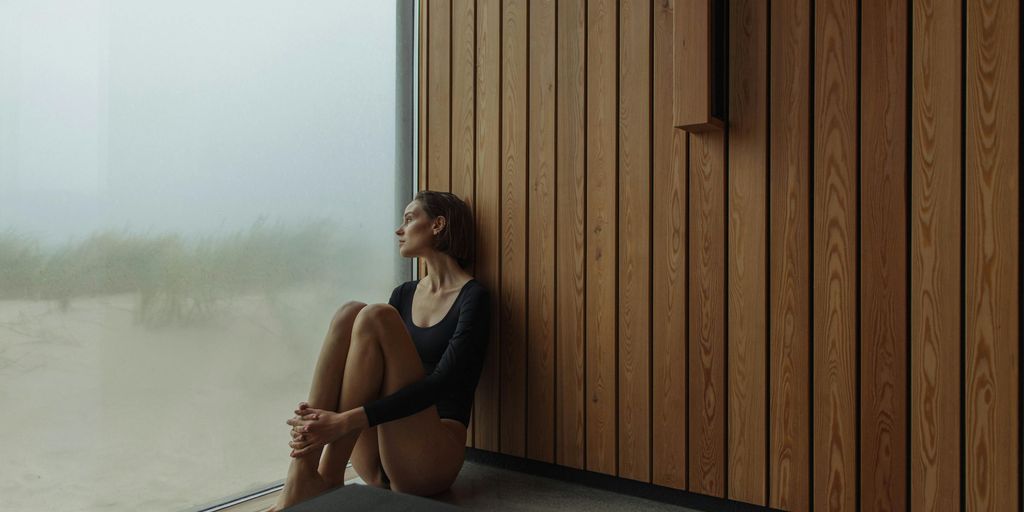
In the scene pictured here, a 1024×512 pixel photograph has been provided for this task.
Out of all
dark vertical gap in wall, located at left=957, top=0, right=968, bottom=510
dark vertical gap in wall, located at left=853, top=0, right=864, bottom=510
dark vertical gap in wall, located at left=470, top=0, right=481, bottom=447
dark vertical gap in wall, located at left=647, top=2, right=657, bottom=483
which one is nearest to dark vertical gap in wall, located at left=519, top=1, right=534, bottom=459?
dark vertical gap in wall, located at left=470, top=0, right=481, bottom=447

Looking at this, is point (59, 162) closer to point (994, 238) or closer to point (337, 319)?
point (337, 319)

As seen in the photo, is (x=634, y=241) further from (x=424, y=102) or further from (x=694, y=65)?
(x=424, y=102)

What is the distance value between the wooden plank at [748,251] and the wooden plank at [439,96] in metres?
1.27

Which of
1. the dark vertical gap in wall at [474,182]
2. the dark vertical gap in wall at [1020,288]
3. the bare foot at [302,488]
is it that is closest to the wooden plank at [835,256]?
the dark vertical gap in wall at [1020,288]

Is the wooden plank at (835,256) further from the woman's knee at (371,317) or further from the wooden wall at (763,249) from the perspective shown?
the woman's knee at (371,317)

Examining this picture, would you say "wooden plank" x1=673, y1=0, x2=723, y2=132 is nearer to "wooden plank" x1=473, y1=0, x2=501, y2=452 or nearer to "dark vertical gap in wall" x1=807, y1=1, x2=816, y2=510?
"dark vertical gap in wall" x1=807, y1=1, x2=816, y2=510

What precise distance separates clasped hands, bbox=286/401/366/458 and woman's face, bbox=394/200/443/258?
0.81 metres

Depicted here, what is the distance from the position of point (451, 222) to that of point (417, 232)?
15cm

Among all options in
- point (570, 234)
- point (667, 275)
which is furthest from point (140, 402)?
point (667, 275)

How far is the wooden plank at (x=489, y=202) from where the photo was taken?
290cm

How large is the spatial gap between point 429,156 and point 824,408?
1933 mm

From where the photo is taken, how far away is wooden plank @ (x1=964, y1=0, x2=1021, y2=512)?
6.25 ft

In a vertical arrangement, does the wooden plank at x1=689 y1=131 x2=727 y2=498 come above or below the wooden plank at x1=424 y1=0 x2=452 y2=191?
below

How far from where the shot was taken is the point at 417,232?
2.79 meters
